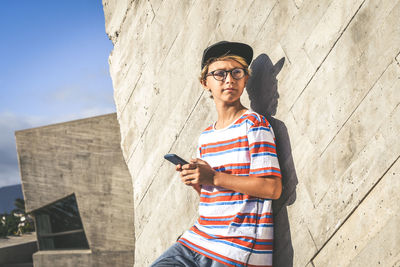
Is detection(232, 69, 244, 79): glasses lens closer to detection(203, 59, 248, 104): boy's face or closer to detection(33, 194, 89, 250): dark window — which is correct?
detection(203, 59, 248, 104): boy's face

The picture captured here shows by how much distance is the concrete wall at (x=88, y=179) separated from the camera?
20.8 feet

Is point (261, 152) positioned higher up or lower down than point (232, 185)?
higher up

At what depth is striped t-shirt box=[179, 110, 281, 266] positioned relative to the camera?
6.14ft

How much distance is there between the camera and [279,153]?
2.25 meters

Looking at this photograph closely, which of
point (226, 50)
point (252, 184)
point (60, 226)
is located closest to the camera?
point (252, 184)

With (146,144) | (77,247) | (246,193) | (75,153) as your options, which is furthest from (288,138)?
(77,247)

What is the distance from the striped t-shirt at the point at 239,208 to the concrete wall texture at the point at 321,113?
9.2 inches

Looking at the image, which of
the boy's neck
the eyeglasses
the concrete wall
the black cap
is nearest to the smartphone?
the boy's neck

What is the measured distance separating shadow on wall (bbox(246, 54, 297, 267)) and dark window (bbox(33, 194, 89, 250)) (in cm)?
574

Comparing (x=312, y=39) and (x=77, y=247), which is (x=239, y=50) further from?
(x=77, y=247)

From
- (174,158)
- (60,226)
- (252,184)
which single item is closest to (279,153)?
(252,184)

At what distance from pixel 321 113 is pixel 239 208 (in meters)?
0.73

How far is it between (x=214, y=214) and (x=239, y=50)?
110 centimetres

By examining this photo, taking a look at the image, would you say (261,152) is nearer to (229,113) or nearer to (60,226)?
(229,113)
